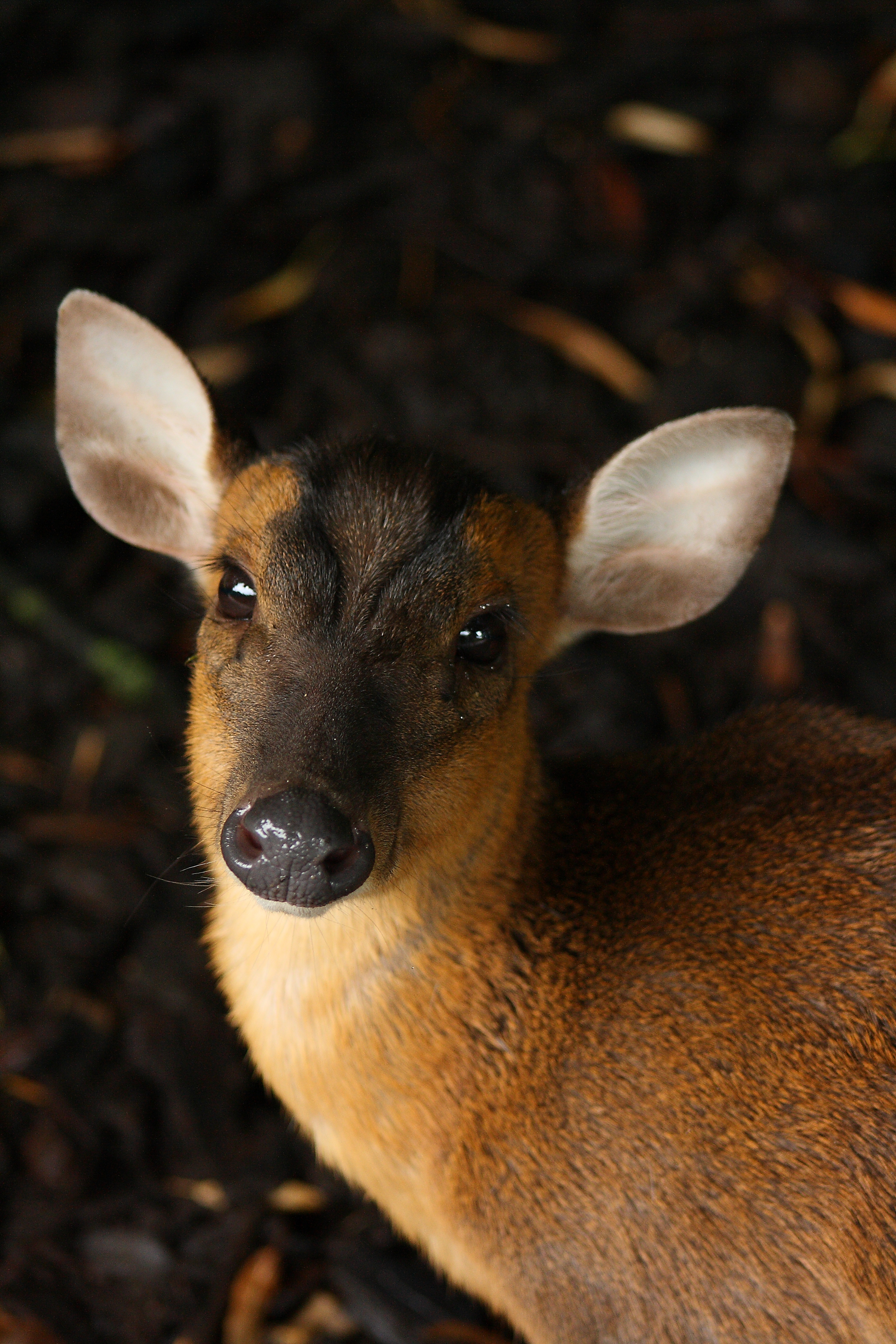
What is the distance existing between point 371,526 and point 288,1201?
200 centimetres

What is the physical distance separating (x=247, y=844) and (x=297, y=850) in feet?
0.31

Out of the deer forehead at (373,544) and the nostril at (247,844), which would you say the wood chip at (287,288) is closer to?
the deer forehead at (373,544)

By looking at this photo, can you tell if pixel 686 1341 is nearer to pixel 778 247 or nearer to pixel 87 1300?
pixel 87 1300

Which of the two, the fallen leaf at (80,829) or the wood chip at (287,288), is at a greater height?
the wood chip at (287,288)

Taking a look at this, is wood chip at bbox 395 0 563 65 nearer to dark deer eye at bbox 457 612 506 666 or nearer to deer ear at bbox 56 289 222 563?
deer ear at bbox 56 289 222 563

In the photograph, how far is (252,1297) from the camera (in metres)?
3.32

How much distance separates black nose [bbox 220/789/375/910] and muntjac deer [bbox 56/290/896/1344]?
0.01 meters

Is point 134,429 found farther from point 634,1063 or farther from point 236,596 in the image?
point 634,1063

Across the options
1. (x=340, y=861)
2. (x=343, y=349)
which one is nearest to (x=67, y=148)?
(x=343, y=349)

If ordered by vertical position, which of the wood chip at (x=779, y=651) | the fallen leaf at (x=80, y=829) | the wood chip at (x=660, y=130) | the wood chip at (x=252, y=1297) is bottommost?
the wood chip at (x=252, y=1297)

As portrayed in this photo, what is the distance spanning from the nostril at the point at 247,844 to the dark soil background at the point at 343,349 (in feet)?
5.65

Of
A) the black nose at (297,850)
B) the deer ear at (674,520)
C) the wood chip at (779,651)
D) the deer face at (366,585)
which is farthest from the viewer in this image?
the wood chip at (779,651)

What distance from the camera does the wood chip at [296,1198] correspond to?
349 centimetres

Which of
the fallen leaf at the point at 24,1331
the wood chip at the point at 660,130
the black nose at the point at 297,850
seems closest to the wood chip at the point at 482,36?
the wood chip at the point at 660,130
